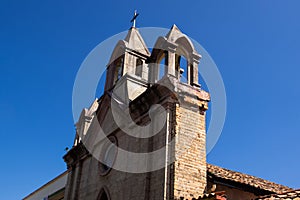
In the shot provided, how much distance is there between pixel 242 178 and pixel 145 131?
13.3 ft

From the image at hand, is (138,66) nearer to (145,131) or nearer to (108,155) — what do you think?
(108,155)

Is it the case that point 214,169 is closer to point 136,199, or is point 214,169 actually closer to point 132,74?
point 136,199

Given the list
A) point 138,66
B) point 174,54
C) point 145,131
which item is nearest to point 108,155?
point 145,131

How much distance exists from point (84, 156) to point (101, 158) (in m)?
1.94

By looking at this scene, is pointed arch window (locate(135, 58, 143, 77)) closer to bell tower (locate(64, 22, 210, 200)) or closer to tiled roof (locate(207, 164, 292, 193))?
bell tower (locate(64, 22, 210, 200))

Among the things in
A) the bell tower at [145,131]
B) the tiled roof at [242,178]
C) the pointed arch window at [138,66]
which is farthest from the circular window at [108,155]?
the tiled roof at [242,178]

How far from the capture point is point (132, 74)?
14.5m

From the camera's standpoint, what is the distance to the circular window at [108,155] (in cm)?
1340

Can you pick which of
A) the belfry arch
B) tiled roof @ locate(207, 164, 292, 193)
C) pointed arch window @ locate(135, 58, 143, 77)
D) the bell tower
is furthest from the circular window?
tiled roof @ locate(207, 164, 292, 193)

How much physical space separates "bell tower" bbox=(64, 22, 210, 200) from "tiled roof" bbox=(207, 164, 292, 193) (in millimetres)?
1394

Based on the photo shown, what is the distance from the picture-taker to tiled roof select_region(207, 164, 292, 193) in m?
11.6

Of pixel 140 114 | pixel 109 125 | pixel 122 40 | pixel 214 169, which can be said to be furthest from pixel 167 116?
pixel 122 40

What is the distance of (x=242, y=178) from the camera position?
1245 centimetres

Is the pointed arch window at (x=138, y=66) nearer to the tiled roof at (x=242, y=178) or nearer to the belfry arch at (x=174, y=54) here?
the belfry arch at (x=174, y=54)
